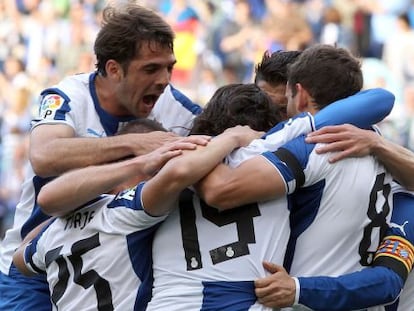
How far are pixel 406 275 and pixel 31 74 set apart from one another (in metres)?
12.3

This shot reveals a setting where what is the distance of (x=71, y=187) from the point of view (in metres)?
3.87

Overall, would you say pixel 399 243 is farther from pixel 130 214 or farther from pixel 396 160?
pixel 130 214

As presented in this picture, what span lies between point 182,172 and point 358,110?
0.78m

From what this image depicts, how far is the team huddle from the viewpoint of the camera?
142 inches

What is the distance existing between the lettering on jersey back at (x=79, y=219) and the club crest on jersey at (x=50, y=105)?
3.06 ft

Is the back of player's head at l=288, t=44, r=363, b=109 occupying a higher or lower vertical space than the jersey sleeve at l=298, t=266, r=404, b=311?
higher

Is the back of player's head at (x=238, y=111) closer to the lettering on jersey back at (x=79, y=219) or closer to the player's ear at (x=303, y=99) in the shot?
the player's ear at (x=303, y=99)

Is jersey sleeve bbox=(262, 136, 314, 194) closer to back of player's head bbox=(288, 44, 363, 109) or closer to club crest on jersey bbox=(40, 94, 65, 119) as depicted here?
back of player's head bbox=(288, 44, 363, 109)

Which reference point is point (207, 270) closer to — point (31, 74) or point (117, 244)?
point (117, 244)

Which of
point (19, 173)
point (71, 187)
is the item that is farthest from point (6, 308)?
point (19, 173)

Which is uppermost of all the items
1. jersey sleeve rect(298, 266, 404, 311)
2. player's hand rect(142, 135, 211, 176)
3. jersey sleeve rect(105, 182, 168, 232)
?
player's hand rect(142, 135, 211, 176)

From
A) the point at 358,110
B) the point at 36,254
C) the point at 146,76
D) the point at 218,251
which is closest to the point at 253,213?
the point at 218,251

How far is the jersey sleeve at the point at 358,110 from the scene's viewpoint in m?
3.81

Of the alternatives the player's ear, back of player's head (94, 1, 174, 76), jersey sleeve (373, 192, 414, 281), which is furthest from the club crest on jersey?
jersey sleeve (373, 192, 414, 281)
